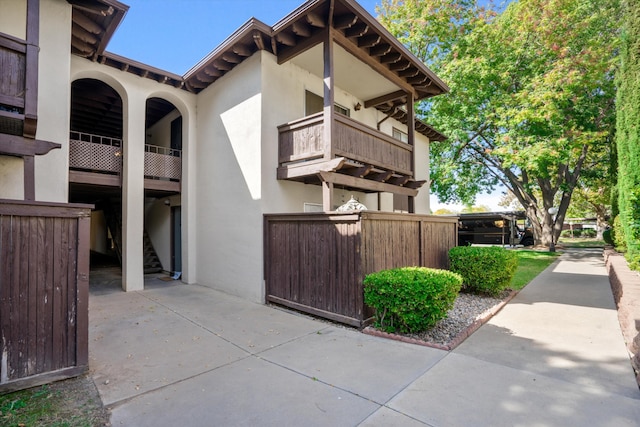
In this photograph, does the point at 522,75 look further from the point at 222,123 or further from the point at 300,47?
the point at 222,123

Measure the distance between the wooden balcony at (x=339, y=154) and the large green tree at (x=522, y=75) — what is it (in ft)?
27.8

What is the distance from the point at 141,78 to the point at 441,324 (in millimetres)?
9571

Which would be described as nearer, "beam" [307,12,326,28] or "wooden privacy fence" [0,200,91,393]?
"wooden privacy fence" [0,200,91,393]

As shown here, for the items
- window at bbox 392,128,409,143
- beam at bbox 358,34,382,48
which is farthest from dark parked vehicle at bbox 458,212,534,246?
beam at bbox 358,34,382,48

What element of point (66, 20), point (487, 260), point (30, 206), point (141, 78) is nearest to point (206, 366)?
point (30, 206)

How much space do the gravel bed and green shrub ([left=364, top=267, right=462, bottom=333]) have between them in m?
0.19

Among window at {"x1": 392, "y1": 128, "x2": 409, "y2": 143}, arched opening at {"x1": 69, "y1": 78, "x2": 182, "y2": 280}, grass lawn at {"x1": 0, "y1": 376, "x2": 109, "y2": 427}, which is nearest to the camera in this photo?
grass lawn at {"x1": 0, "y1": 376, "x2": 109, "y2": 427}

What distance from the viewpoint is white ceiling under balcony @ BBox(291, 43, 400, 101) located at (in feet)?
25.5

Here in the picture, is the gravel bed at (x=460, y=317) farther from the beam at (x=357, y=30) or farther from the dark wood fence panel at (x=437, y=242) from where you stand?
the beam at (x=357, y=30)

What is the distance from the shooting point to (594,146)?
1633 cm

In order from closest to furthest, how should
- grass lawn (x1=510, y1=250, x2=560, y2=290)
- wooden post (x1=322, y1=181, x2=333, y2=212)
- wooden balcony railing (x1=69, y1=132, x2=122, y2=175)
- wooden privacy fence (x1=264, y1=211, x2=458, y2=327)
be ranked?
1. wooden privacy fence (x1=264, y1=211, x2=458, y2=327)
2. wooden post (x1=322, y1=181, x2=333, y2=212)
3. wooden balcony railing (x1=69, y1=132, x2=122, y2=175)
4. grass lawn (x1=510, y1=250, x2=560, y2=290)

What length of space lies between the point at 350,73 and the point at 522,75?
1111 centimetres

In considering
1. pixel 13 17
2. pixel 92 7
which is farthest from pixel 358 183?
pixel 13 17

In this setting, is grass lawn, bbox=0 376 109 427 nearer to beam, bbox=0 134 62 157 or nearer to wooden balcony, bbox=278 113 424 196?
beam, bbox=0 134 62 157
